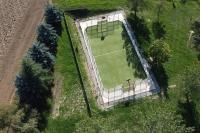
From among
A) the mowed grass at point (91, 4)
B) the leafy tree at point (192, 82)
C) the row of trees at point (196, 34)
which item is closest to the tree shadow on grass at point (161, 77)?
the leafy tree at point (192, 82)

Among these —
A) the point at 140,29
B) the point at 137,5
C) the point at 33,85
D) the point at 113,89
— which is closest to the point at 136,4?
the point at 137,5

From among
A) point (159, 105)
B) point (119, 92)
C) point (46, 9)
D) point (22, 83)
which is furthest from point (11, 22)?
point (159, 105)

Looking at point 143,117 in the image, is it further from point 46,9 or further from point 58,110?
point 46,9

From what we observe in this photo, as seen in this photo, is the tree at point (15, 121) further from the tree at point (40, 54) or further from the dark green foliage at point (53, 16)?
the dark green foliage at point (53, 16)

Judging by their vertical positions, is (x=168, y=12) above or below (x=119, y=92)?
above

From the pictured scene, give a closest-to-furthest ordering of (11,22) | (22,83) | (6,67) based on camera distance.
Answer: (22,83), (6,67), (11,22)

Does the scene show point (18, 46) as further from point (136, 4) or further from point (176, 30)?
point (176, 30)

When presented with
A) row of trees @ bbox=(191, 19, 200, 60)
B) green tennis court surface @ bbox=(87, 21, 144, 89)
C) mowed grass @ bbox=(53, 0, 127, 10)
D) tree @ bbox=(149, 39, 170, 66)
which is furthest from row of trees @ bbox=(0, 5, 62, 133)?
row of trees @ bbox=(191, 19, 200, 60)
